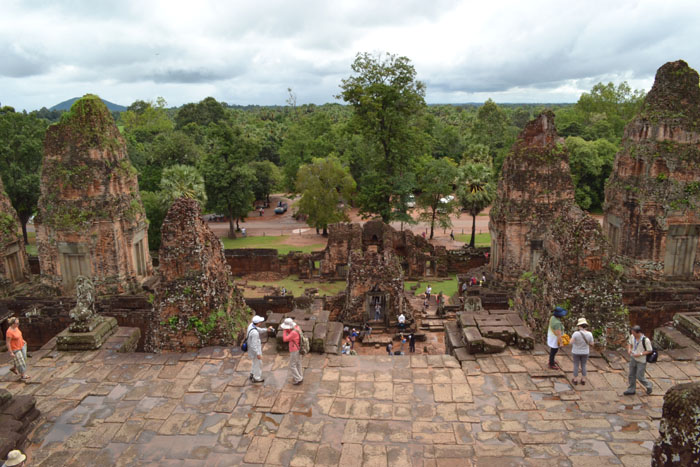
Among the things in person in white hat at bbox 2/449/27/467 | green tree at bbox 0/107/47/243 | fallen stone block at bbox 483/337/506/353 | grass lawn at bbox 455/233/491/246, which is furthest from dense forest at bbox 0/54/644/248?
person in white hat at bbox 2/449/27/467

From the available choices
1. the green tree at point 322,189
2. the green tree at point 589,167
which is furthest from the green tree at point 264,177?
the green tree at point 589,167

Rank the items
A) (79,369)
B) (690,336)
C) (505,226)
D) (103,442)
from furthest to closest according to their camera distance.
Answer: (505,226) → (690,336) → (79,369) → (103,442)

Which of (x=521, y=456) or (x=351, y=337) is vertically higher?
(x=521, y=456)

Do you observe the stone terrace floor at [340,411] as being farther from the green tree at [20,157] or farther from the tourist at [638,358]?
the green tree at [20,157]

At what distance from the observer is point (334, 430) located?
7531 millimetres

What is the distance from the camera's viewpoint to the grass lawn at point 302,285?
2701cm

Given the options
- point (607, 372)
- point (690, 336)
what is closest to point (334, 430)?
point (607, 372)

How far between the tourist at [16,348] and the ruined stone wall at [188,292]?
99.6 inches

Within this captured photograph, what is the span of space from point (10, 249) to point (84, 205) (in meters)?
5.59

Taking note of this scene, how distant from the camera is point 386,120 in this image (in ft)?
104

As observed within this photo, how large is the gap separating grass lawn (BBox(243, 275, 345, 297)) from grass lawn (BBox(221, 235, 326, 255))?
20.8 feet

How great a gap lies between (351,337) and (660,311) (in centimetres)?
1053

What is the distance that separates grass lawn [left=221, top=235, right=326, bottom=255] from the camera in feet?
117

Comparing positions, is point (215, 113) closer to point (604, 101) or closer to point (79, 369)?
point (604, 101)
